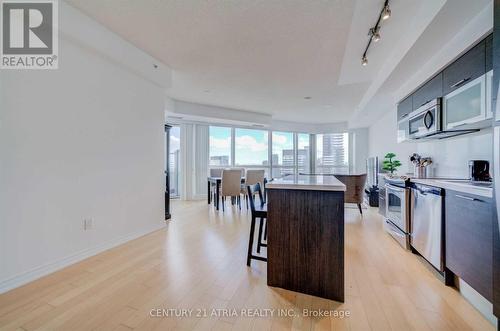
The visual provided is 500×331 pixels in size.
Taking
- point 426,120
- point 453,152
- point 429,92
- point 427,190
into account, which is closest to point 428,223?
point 427,190

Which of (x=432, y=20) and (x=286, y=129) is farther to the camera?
(x=286, y=129)

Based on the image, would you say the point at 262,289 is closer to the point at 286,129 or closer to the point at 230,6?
the point at 230,6

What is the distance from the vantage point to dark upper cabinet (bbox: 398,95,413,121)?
126 inches

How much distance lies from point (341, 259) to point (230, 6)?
2436mm

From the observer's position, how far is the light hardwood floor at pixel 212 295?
4.94 ft

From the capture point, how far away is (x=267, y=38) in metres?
2.74

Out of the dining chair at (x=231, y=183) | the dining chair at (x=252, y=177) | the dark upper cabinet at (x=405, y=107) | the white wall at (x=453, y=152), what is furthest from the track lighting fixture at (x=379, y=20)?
the dining chair at (x=252, y=177)

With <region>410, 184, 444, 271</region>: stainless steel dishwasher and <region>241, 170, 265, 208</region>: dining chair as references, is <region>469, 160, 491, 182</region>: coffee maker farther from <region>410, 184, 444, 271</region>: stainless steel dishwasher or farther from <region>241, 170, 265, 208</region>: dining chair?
<region>241, 170, 265, 208</region>: dining chair

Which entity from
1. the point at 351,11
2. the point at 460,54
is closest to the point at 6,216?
the point at 351,11

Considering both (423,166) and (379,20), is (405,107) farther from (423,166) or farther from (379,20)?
(379,20)

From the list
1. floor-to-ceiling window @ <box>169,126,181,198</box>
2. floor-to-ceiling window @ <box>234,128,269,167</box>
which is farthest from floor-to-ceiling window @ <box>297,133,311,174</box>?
floor-to-ceiling window @ <box>169,126,181,198</box>

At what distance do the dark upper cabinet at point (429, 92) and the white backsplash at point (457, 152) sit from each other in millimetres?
530

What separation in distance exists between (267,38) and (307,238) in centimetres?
231

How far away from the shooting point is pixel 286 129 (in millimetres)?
8172
